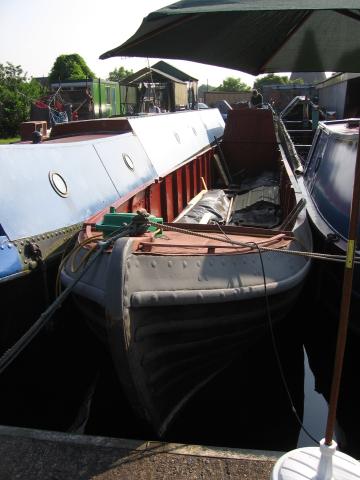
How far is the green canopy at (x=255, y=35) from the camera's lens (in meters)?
2.27

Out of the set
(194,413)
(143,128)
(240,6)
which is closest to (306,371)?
(194,413)

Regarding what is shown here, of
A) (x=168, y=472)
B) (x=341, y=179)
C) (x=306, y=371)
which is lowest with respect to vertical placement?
(x=306, y=371)

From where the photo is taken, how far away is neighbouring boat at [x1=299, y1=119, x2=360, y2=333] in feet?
16.6

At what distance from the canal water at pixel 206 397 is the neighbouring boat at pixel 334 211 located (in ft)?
1.85

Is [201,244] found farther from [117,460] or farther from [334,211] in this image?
[334,211]

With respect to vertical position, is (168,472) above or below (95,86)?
below

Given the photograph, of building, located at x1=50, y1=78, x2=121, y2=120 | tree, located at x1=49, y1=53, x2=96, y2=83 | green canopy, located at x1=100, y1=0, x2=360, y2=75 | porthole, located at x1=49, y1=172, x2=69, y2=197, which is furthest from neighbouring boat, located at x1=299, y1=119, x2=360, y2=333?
tree, located at x1=49, y1=53, x2=96, y2=83

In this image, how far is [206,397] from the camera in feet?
15.1

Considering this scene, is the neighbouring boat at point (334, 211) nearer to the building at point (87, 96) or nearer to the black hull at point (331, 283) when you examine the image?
the black hull at point (331, 283)

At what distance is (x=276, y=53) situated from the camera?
375cm

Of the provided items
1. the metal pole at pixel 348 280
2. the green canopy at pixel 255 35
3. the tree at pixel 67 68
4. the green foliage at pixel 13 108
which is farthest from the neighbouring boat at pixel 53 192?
the tree at pixel 67 68

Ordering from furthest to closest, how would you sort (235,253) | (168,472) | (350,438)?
1. (350,438)
2. (235,253)
3. (168,472)

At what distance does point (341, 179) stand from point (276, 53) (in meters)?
2.25

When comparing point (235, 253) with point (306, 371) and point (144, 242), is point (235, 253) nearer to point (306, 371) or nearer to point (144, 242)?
point (144, 242)
